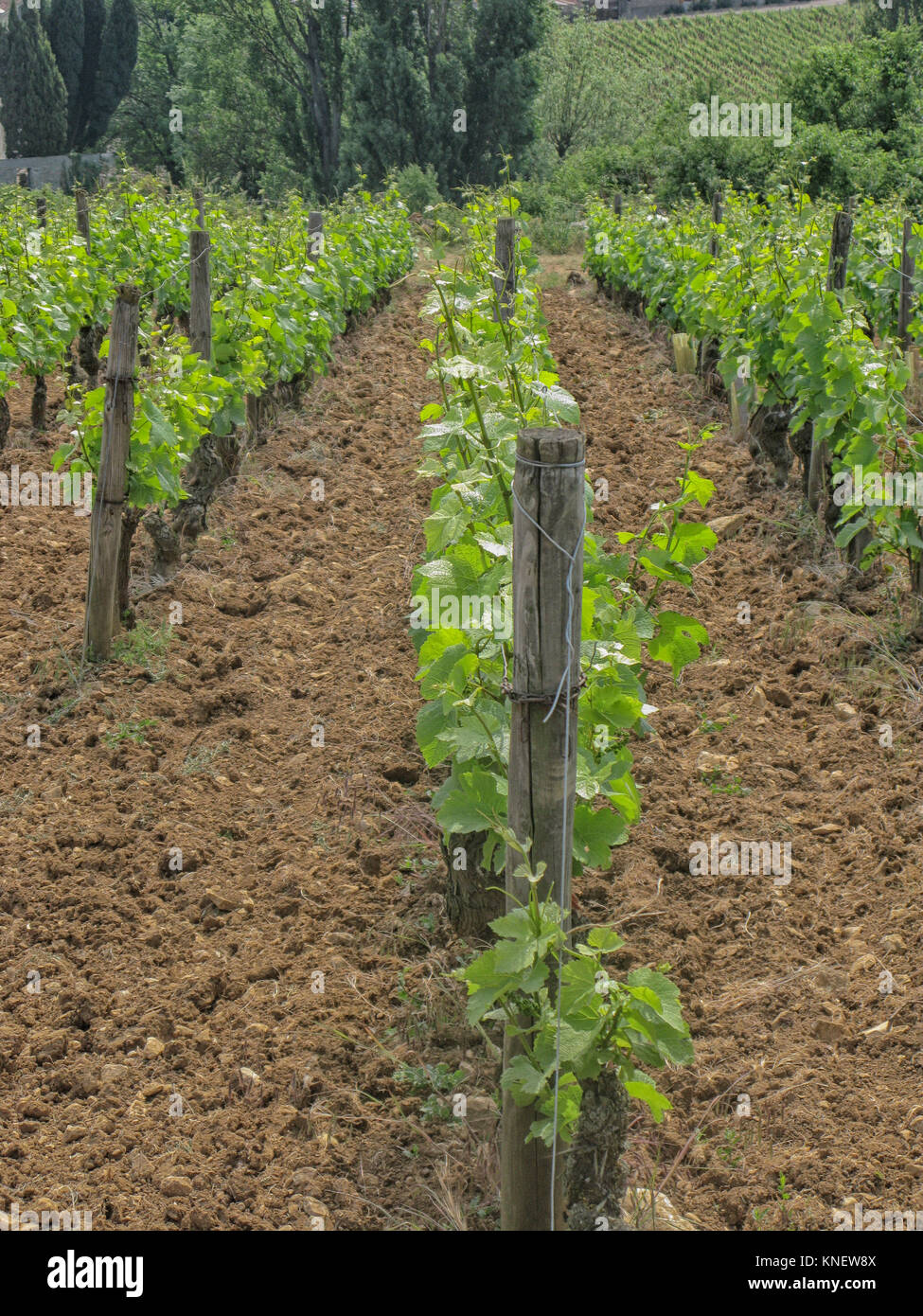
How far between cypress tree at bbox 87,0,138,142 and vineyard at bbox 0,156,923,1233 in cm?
3404

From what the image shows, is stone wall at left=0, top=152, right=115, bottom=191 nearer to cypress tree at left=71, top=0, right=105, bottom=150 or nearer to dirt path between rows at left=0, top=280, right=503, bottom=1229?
cypress tree at left=71, top=0, right=105, bottom=150

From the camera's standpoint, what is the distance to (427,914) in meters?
3.79

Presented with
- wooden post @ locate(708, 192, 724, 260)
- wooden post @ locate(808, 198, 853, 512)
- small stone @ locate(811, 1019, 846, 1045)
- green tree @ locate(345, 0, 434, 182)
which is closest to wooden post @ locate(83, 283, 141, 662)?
small stone @ locate(811, 1019, 846, 1045)

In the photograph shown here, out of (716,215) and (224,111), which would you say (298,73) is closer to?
(224,111)

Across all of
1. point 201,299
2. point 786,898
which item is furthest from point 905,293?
point 786,898

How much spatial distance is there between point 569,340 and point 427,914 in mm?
10000

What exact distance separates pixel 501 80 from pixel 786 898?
30894 mm

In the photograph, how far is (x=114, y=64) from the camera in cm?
3750

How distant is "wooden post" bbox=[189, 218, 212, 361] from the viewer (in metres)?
7.11

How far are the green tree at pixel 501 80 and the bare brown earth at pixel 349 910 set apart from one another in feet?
90.1

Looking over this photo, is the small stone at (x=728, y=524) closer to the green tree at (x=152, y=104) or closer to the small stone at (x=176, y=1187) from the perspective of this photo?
the small stone at (x=176, y=1187)

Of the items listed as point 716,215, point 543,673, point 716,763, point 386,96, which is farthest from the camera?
point 386,96

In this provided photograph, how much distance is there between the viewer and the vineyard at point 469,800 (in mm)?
2496

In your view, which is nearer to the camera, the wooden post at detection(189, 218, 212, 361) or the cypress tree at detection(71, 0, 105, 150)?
the wooden post at detection(189, 218, 212, 361)
